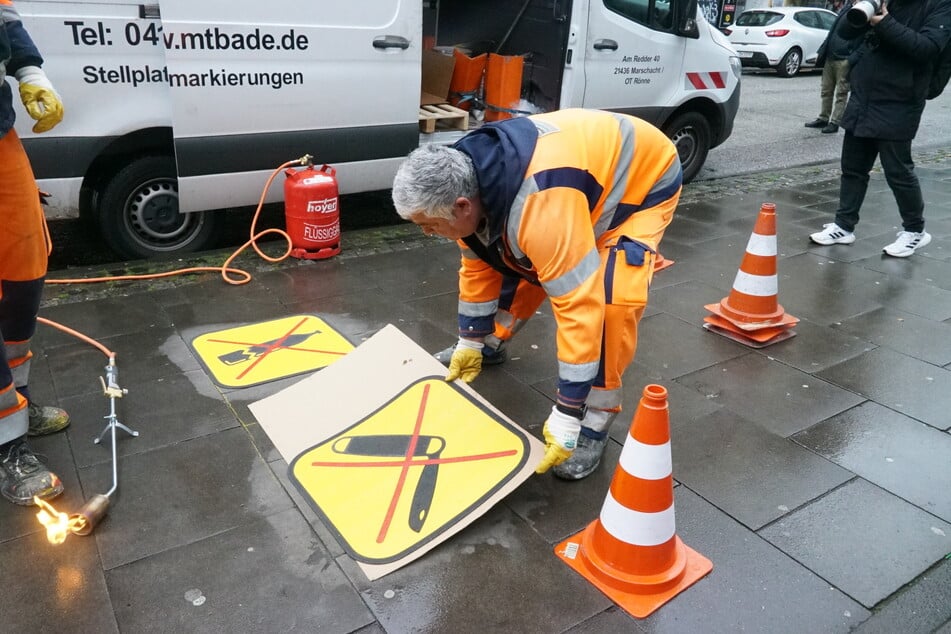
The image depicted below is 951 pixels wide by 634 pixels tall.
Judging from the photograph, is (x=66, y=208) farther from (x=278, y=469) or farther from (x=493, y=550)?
(x=493, y=550)

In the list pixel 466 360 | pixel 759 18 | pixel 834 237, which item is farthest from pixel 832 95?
pixel 466 360

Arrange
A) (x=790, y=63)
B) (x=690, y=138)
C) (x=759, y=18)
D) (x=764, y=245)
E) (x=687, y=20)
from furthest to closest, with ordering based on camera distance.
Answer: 1. (x=759, y=18)
2. (x=790, y=63)
3. (x=690, y=138)
4. (x=687, y=20)
5. (x=764, y=245)

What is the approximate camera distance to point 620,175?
267cm

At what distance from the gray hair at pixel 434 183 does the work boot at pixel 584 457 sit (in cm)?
99

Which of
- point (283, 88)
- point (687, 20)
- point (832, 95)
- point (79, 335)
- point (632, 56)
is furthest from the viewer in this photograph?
point (832, 95)

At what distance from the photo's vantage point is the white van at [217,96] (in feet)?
13.3

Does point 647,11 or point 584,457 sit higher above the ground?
point 647,11

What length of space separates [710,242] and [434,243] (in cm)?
205

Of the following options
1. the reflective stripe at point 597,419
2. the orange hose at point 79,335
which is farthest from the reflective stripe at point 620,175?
the orange hose at point 79,335

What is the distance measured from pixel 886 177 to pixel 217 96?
14.1 feet

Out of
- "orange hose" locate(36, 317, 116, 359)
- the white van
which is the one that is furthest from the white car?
"orange hose" locate(36, 317, 116, 359)

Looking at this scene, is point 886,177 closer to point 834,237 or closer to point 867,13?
point 834,237

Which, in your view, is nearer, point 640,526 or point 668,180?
point 640,526

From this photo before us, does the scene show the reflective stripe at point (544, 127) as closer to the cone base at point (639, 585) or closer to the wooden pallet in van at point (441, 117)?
the cone base at point (639, 585)
